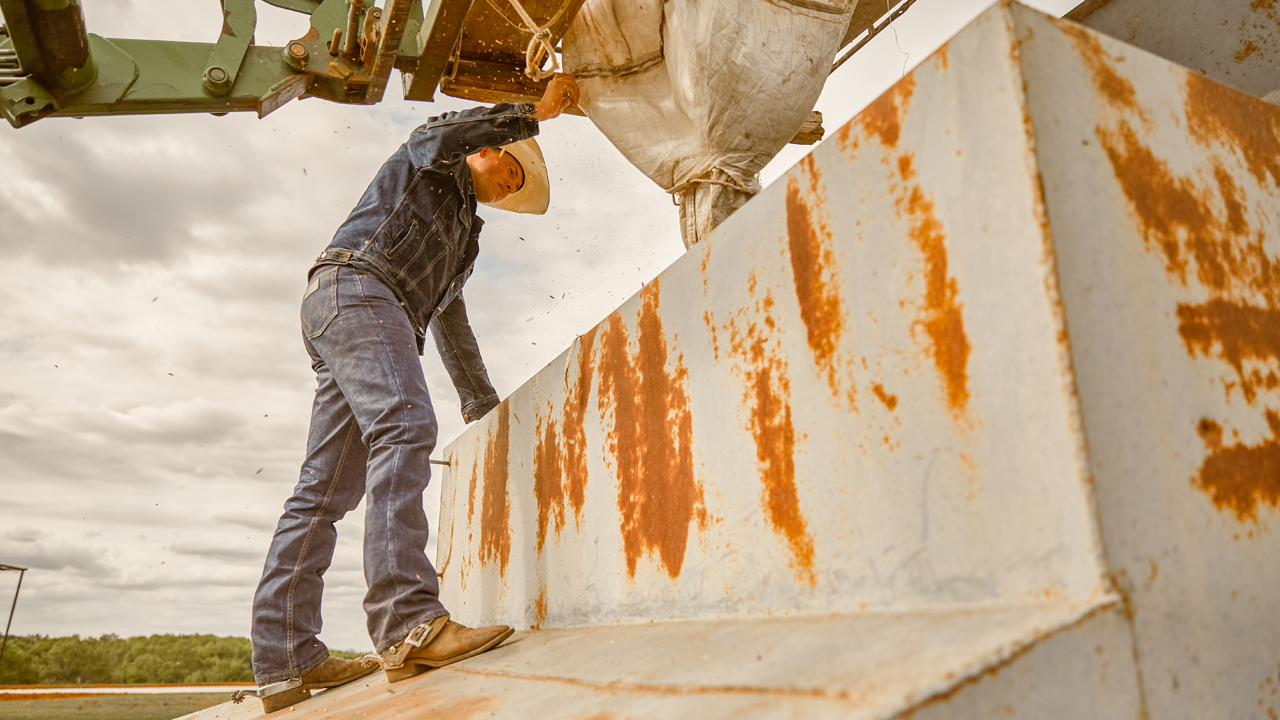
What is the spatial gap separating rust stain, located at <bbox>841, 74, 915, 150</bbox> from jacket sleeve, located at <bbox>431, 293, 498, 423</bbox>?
199 centimetres

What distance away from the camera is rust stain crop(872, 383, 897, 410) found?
102cm

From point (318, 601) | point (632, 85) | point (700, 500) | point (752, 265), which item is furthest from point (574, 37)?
point (318, 601)

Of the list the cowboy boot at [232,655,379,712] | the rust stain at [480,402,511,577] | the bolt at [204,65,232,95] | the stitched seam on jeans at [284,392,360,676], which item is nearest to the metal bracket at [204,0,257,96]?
the bolt at [204,65,232,95]

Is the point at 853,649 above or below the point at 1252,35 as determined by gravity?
below

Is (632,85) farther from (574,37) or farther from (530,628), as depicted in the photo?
(530,628)

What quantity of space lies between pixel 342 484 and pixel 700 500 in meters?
1.46

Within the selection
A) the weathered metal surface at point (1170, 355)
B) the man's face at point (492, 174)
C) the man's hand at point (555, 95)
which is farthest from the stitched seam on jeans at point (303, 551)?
the weathered metal surface at point (1170, 355)

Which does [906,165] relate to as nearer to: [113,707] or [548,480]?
[548,480]

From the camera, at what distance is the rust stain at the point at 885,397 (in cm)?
102

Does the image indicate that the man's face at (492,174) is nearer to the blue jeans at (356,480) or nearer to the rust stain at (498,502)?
the blue jeans at (356,480)

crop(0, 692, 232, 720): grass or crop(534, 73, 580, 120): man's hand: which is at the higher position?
crop(534, 73, 580, 120): man's hand

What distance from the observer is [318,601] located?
7.75ft

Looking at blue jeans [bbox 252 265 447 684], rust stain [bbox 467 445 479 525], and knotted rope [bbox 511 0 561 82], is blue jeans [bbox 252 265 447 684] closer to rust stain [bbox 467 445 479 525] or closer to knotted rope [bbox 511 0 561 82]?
rust stain [bbox 467 445 479 525]

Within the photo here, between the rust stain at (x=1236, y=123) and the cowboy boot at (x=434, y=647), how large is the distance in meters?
1.75
